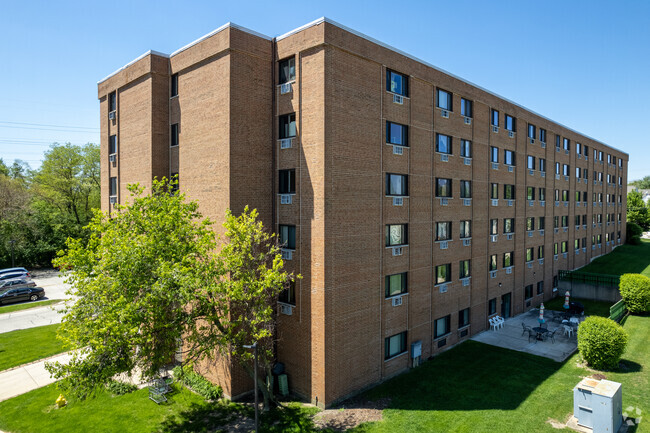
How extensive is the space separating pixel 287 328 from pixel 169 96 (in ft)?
42.5

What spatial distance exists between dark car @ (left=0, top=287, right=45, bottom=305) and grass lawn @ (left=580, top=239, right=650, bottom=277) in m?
50.3

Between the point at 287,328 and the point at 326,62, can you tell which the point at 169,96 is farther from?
the point at 287,328

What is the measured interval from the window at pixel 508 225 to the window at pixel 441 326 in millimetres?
8978

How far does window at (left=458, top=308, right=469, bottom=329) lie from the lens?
23547 mm

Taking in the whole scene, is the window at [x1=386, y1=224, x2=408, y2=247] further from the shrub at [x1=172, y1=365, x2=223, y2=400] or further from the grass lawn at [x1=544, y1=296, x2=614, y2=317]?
the grass lawn at [x1=544, y1=296, x2=614, y2=317]

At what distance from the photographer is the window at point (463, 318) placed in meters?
23.5

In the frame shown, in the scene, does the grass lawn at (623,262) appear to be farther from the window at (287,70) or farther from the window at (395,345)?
the window at (287,70)

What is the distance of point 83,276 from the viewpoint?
12.8 m

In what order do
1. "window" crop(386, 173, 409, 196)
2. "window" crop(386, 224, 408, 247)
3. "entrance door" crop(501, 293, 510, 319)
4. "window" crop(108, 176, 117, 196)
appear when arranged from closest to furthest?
"window" crop(386, 173, 409, 196)
"window" crop(386, 224, 408, 247)
"window" crop(108, 176, 117, 196)
"entrance door" crop(501, 293, 510, 319)

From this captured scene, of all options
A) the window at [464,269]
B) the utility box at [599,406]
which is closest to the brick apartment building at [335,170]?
the window at [464,269]

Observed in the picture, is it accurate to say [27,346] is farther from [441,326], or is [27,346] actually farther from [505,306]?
[505,306]

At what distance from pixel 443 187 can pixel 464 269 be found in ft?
17.3

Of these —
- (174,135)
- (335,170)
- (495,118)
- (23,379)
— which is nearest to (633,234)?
(495,118)

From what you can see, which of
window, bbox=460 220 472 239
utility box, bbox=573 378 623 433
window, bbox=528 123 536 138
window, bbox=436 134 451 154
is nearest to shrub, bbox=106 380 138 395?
utility box, bbox=573 378 623 433
